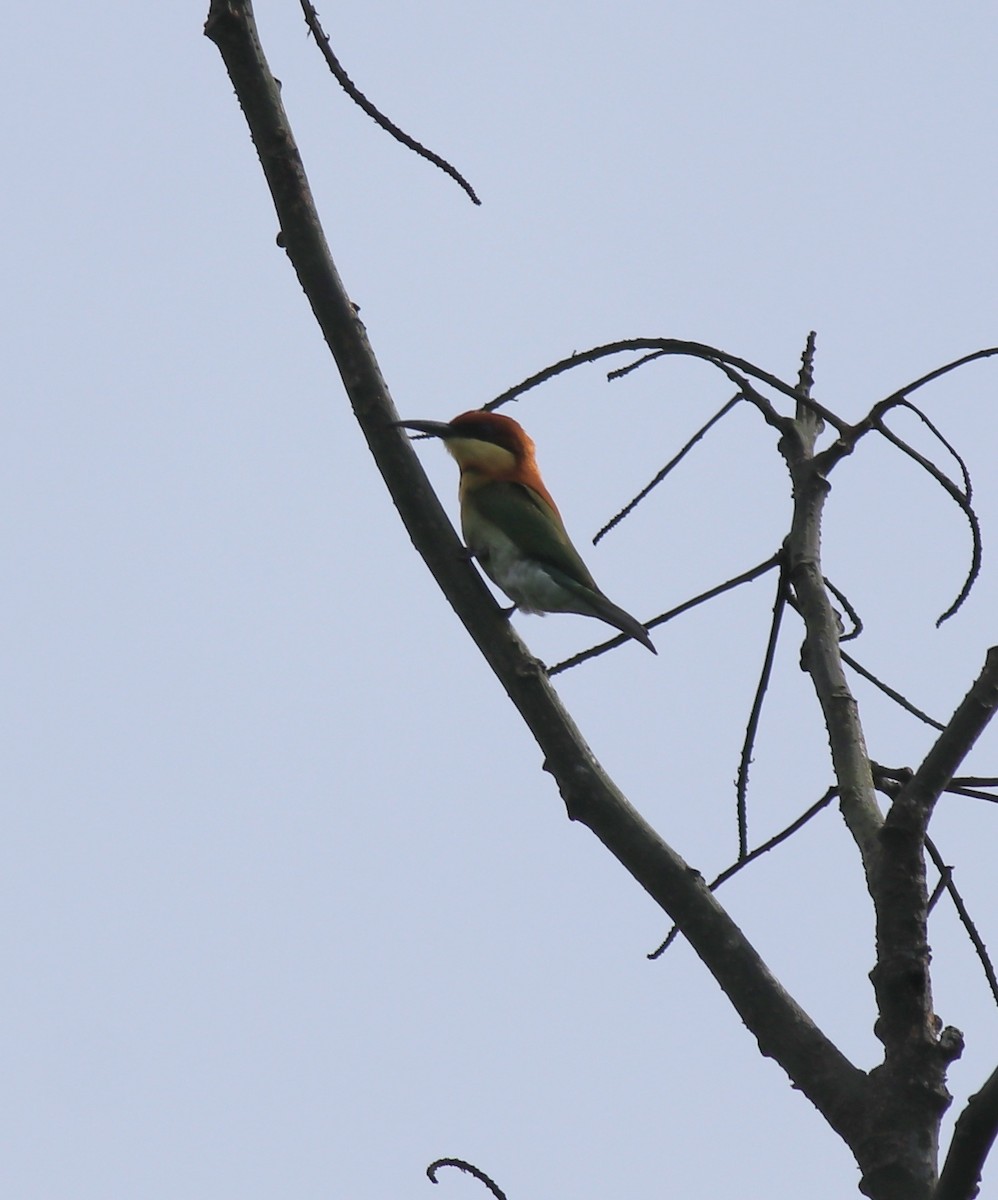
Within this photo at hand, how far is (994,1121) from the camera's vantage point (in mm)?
2133

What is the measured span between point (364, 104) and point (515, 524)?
2.87 m

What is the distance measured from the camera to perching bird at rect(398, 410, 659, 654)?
5.58 metres

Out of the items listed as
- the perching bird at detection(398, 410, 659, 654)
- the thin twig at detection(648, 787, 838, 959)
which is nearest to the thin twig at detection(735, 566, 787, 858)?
the thin twig at detection(648, 787, 838, 959)

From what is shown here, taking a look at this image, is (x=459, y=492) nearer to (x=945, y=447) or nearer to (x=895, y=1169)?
(x=945, y=447)

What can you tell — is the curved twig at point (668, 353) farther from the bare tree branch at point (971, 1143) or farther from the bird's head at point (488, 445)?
the bird's head at point (488, 445)

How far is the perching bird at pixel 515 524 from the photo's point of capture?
18.3 feet

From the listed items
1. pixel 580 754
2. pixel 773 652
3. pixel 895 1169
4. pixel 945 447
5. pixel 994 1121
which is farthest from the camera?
pixel 945 447

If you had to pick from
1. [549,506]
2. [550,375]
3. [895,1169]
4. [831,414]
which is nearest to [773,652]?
[831,414]

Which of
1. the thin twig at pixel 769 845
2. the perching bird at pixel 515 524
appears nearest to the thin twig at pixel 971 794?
the thin twig at pixel 769 845

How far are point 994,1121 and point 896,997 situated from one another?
1.49 ft

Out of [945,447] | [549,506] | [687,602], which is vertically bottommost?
[687,602]

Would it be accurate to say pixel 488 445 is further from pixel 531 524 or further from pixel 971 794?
pixel 971 794

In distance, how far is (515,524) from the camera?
224 inches

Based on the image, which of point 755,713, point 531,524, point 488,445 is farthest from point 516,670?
point 488,445
